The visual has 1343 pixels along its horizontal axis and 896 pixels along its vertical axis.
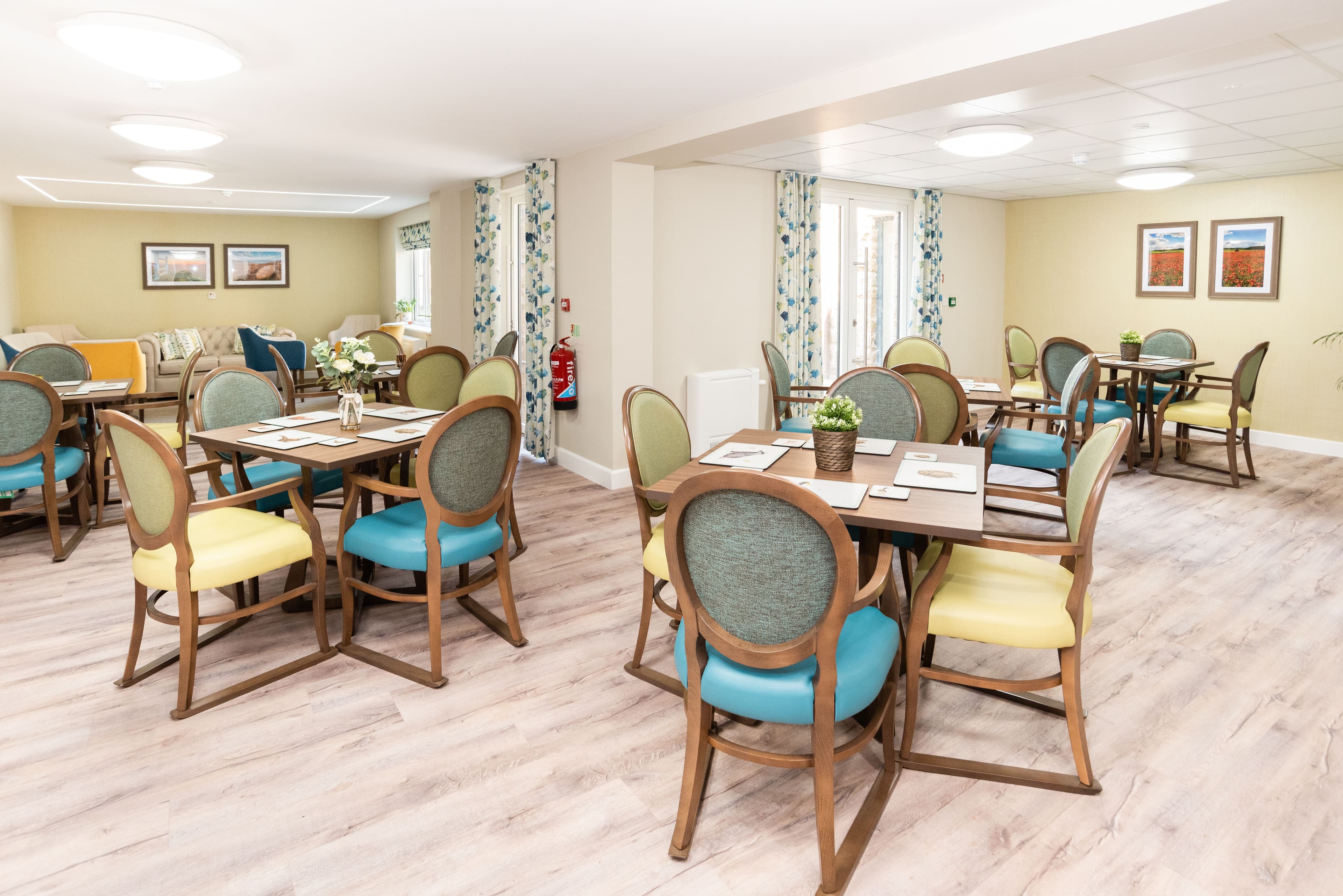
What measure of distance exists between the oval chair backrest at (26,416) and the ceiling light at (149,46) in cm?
165

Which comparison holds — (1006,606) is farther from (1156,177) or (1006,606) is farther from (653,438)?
(1156,177)

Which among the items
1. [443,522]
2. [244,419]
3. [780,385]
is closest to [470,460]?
[443,522]

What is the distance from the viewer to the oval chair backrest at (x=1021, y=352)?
7500 mm

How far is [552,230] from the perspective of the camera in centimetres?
607

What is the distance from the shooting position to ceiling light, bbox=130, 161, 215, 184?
239 inches

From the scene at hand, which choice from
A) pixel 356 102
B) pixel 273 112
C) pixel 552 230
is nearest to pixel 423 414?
pixel 356 102

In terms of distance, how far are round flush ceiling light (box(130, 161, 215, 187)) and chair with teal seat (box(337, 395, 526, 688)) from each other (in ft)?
15.0

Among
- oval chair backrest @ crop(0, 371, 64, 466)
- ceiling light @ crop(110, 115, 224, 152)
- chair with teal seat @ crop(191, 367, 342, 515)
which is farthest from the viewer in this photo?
ceiling light @ crop(110, 115, 224, 152)

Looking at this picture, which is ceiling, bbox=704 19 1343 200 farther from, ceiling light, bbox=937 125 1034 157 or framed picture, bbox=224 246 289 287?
framed picture, bbox=224 246 289 287

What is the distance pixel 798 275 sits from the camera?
22.5 ft

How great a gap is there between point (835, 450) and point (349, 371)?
2.09 metres

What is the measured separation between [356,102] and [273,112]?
670 mm

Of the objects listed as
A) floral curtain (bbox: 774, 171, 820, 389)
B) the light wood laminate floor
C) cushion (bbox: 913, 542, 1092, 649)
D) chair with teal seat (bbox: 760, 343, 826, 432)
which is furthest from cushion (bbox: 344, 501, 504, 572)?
floral curtain (bbox: 774, 171, 820, 389)

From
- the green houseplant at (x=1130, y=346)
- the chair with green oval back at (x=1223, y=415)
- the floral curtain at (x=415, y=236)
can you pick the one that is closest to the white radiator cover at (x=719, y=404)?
the green houseplant at (x=1130, y=346)
